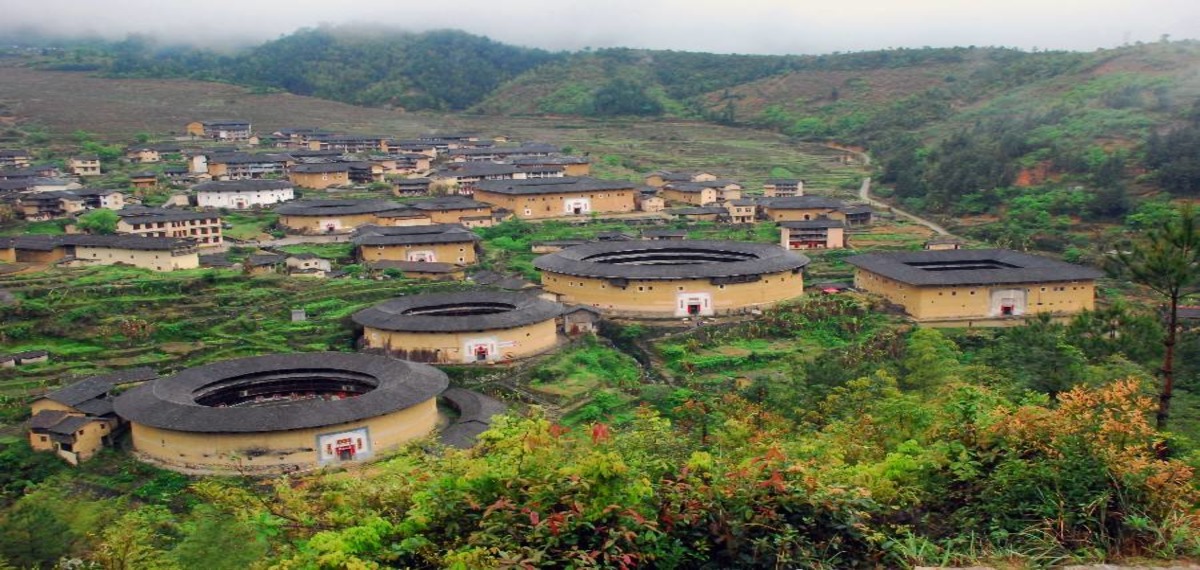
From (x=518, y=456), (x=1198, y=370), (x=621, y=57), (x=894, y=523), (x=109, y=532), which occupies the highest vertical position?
(x=621, y=57)

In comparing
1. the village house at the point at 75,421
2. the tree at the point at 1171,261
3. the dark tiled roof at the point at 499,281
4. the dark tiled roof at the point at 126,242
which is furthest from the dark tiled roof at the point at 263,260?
the tree at the point at 1171,261

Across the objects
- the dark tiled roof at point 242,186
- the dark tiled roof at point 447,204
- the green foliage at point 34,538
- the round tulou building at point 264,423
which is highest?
the dark tiled roof at point 242,186

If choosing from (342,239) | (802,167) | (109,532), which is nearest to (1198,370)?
(109,532)

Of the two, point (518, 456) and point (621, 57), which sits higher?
point (621, 57)

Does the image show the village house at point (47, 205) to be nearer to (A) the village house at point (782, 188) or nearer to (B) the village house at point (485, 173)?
(B) the village house at point (485, 173)

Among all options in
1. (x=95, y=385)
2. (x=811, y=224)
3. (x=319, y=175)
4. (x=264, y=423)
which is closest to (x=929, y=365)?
(x=264, y=423)

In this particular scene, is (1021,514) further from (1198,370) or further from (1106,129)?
(1106,129)
